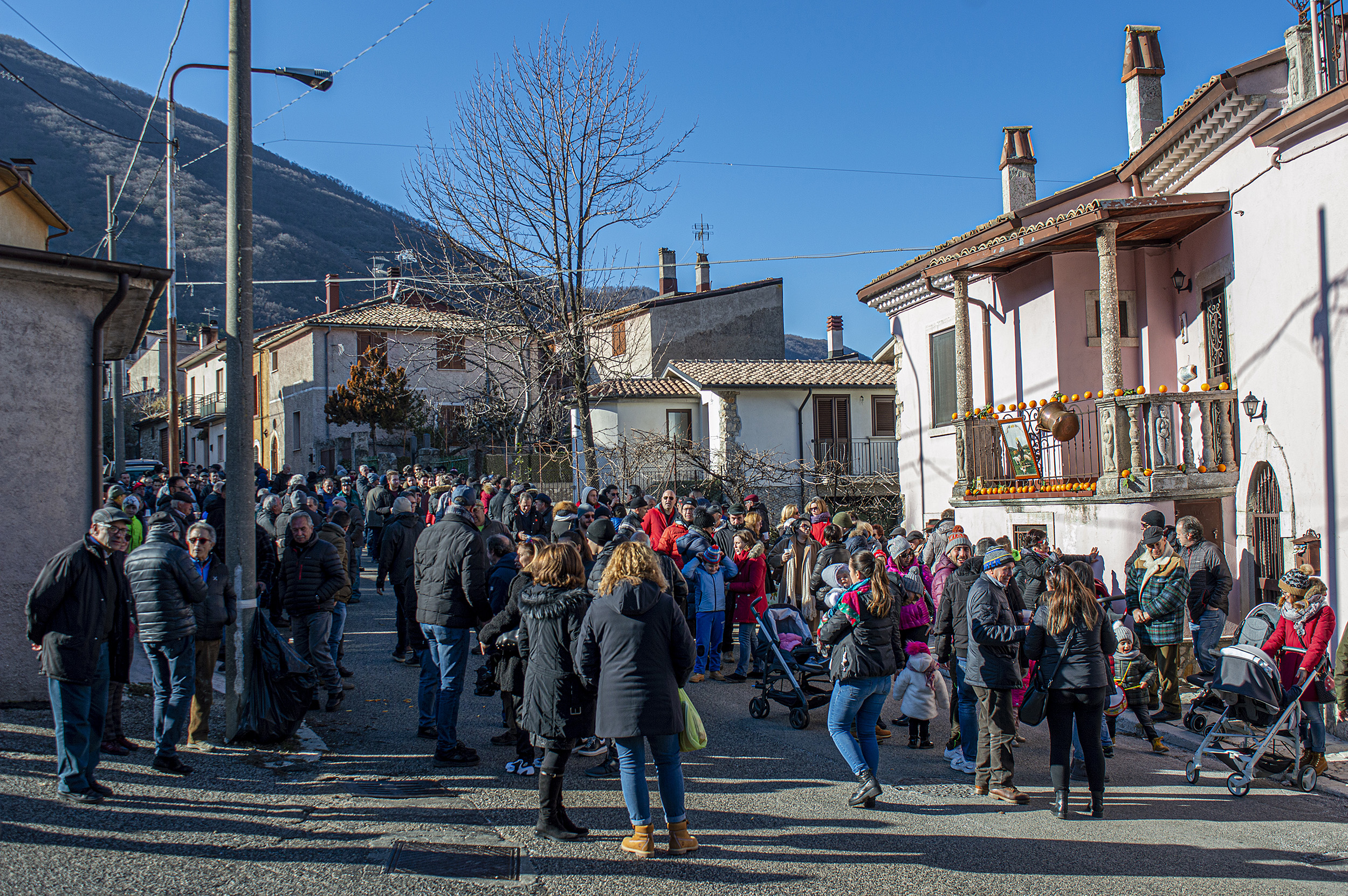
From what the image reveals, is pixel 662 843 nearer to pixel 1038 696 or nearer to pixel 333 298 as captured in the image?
pixel 1038 696

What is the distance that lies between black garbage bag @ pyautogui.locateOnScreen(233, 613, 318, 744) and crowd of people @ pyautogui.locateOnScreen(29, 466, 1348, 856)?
0.31 metres

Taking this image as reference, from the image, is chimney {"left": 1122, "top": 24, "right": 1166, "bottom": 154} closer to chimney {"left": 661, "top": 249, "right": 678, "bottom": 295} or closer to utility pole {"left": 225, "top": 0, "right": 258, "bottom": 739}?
utility pole {"left": 225, "top": 0, "right": 258, "bottom": 739}

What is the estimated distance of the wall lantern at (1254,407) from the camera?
1079cm

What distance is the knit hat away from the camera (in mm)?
6844

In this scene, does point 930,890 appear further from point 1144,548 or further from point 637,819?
point 1144,548

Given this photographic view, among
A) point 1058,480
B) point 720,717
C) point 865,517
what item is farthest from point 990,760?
point 865,517

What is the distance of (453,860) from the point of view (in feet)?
17.0

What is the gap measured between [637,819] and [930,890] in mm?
1574

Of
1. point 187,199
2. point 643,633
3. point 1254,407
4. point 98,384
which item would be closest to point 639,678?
point 643,633

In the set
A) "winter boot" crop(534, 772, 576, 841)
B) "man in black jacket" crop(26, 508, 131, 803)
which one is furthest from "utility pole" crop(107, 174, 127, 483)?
"winter boot" crop(534, 772, 576, 841)

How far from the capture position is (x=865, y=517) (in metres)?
25.5

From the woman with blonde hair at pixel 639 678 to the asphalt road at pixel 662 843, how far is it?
270 millimetres

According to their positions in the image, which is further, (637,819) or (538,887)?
(637,819)

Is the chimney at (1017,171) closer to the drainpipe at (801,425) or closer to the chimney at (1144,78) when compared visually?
the chimney at (1144,78)
